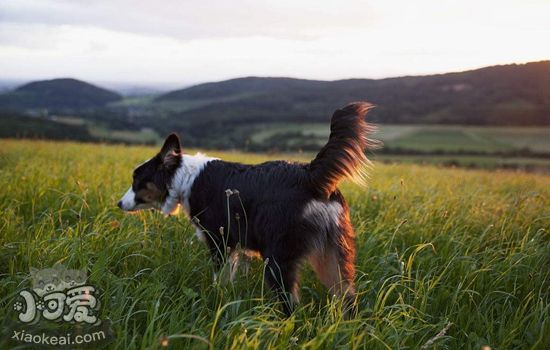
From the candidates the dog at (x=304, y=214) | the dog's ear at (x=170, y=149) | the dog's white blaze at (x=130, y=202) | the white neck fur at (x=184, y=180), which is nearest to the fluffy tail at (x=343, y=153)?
the dog at (x=304, y=214)

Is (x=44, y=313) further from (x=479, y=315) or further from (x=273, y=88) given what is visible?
(x=273, y=88)

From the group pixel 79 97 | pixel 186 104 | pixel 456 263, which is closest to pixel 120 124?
pixel 79 97

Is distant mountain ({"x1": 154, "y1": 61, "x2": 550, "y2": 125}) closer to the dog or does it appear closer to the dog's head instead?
the dog

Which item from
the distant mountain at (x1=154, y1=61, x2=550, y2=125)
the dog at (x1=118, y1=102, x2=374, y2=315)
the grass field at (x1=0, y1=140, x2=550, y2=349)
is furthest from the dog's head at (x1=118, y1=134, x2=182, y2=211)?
the distant mountain at (x1=154, y1=61, x2=550, y2=125)

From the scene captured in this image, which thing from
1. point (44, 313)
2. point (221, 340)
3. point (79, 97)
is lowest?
point (221, 340)

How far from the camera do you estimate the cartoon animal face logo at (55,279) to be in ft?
7.62

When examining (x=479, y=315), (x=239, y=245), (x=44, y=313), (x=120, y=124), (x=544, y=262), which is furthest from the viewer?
(x=120, y=124)

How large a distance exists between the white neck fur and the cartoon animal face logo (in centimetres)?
132

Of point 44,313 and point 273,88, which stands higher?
point 273,88

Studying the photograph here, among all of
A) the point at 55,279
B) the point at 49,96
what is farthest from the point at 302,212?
the point at 49,96

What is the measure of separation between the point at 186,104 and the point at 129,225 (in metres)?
56.5

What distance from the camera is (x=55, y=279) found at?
8.06 feet

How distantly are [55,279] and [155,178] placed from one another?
1616mm

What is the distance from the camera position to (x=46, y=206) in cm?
430
